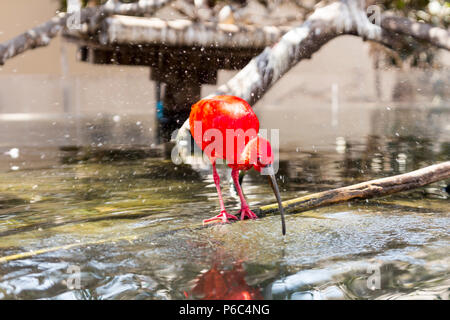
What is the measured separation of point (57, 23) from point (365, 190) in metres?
4.50

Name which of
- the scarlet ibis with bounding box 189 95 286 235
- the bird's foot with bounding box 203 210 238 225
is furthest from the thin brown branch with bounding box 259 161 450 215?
the scarlet ibis with bounding box 189 95 286 235

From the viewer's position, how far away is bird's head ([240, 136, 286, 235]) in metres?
3.31

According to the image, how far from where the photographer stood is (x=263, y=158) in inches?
130

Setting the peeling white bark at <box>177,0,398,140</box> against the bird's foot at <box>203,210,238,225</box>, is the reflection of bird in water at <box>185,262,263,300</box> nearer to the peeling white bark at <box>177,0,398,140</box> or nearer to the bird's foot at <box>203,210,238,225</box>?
the bird's foot at <box>203,210,238,225</box>

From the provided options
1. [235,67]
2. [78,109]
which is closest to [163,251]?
[235,67]

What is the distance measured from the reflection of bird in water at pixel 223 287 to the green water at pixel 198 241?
19 mm

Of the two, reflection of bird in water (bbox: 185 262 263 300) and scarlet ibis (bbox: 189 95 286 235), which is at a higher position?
scarlet ibis (bbox: 189 95 286 235)

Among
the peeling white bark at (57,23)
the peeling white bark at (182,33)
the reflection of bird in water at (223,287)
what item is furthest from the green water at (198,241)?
the peeling white bark at (182,33)

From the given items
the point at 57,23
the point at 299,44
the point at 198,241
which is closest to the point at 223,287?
the point at 198,241

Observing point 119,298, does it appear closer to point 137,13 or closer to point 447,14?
point 137,13

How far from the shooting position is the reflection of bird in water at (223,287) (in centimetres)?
242

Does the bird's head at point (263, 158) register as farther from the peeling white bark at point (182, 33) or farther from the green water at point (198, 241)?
the peeling white bark at point (182, 33)

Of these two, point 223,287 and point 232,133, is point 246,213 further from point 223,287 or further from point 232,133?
point 223,287

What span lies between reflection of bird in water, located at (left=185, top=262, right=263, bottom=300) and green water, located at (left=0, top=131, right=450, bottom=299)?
0.02 meters
